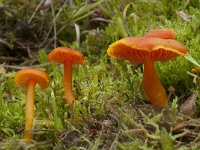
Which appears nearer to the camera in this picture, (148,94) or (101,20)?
(148,94)

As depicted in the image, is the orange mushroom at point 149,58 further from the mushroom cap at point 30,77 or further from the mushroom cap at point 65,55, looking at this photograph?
the mushroom cap at point 30,77

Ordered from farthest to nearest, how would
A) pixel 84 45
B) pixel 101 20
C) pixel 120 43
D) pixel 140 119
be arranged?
pixel 101 20
pixel 84 45
pixel 140 119
pixel 120 43

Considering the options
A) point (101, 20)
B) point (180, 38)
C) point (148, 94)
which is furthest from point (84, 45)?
point (148, 94)

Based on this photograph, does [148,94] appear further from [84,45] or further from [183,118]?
[84,45]

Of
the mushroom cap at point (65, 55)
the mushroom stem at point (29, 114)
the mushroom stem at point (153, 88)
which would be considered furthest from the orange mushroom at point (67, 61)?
the mushroom stem at point (153, 88)

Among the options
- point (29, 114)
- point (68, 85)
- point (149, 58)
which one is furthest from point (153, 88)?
point (29, 114)

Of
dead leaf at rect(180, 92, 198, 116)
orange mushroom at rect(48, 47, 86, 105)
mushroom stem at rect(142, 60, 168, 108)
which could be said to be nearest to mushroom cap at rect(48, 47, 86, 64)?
orange mushroom at rect(48, 47, 86, 105)

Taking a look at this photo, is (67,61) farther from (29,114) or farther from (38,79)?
(29,114)

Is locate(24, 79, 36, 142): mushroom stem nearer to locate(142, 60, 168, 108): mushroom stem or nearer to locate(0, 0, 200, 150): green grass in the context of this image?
locate(0, 0, 200, 150): green grass
